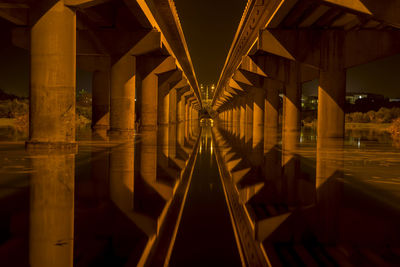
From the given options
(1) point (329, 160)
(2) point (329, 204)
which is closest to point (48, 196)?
(2) point (329, 204)

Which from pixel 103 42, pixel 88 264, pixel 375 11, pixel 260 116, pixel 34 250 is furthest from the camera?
pixel 260 116

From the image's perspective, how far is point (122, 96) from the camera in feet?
82.2

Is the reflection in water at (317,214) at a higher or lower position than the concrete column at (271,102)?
lower

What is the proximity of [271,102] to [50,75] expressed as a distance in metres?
30.6

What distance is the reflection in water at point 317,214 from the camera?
408 centimetres

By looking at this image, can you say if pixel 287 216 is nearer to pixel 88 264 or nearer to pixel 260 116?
pixel 88 264

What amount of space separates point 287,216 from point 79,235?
8.00ft

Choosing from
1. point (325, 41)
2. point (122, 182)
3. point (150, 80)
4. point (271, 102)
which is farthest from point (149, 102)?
point (122, 182)

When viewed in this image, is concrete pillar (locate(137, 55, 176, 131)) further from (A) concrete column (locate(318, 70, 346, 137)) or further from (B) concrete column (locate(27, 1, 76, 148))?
(B) concrete column (locate(27, 1, 76, 148))

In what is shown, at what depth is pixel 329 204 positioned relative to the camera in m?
6.36

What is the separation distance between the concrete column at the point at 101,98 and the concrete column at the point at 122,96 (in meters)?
6.38

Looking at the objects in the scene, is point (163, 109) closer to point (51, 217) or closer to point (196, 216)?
point (196, 216)

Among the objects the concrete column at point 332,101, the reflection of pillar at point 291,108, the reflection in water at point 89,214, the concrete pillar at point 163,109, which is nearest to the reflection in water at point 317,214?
the reflection in water at point 89,214

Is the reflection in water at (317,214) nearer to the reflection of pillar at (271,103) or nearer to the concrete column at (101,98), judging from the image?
the concrete column at (101,98)
